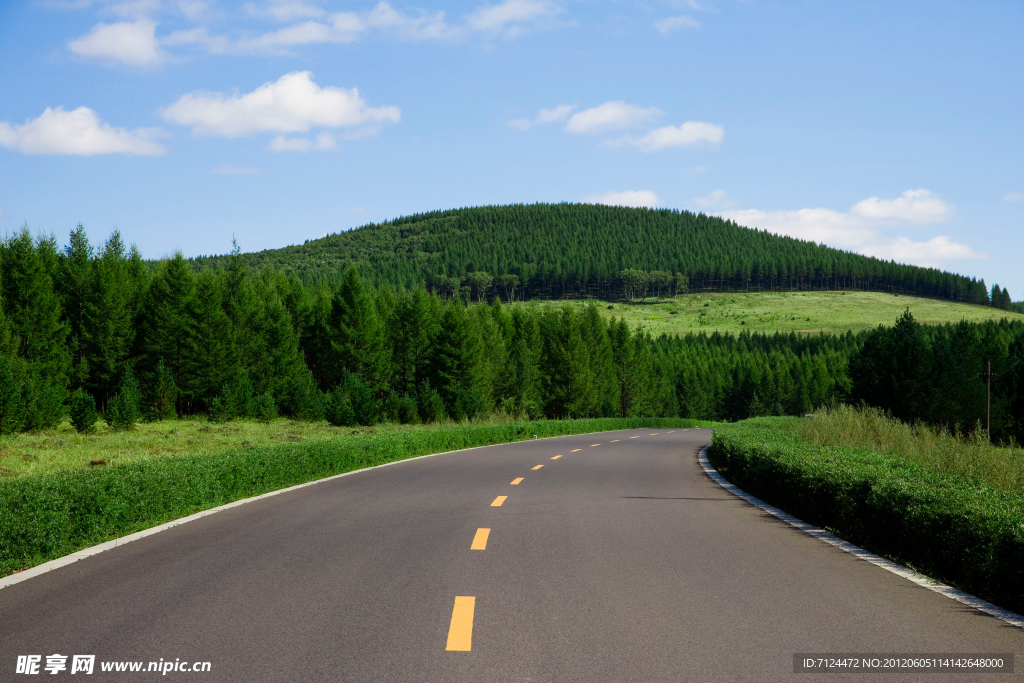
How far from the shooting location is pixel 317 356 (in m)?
81.1

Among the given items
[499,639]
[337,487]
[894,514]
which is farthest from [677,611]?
[337,487]

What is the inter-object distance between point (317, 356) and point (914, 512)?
76937 millimetres

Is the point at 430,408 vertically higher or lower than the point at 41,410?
lower

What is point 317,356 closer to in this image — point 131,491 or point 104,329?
point 104,329

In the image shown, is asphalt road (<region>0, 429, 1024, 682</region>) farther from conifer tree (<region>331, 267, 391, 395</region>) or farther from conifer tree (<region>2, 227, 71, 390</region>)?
conifer tree (<region>331, 267, 391, 395</region>)

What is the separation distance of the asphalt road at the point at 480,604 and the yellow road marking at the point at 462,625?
0.9 inches

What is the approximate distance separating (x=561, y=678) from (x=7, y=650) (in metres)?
3.62

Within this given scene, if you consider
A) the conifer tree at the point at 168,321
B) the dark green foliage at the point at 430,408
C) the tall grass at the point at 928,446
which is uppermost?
the conifer tree at the point at 168,321

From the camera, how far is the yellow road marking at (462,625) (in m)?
5.17

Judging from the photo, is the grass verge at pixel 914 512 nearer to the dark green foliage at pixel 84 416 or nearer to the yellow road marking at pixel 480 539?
the yellow road marking at pixel 480 539

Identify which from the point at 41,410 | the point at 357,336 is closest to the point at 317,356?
the point at 357,336

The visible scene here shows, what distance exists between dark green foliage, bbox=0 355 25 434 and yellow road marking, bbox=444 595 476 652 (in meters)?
28.0

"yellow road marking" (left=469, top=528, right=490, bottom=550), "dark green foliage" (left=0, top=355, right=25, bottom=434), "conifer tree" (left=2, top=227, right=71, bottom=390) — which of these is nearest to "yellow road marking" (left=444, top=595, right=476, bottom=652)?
"yellow road marking" (left=469, top=528, right=490, bottom=550)

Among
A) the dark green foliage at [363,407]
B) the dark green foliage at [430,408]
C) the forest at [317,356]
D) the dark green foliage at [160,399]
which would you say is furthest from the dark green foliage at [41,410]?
the dark green foliage at [430,408]
